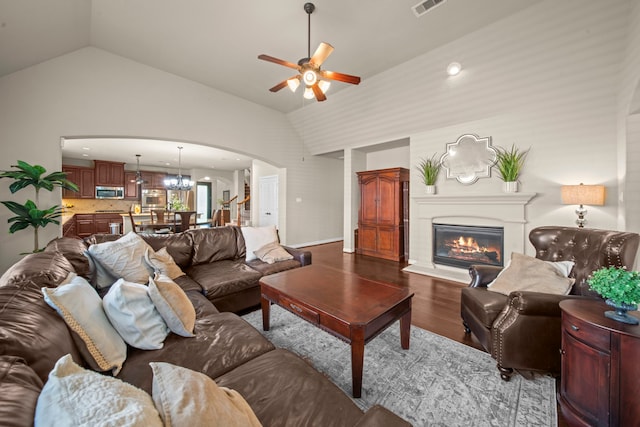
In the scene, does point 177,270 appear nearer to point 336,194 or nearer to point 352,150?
point 352,150

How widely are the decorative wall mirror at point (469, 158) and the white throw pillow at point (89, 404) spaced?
15.8ft

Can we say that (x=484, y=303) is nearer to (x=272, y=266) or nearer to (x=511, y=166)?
(x=272, y=266)

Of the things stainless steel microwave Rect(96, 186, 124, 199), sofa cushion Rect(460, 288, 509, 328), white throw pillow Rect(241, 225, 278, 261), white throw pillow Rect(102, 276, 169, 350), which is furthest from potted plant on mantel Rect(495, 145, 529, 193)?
stainless steel microwave Rect(96, 186, 124, 199)

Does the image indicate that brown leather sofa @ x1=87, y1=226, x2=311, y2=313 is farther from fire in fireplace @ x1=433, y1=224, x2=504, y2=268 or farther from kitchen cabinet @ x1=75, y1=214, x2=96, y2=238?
kitchen cabinet @ x1=75, y1=214, x2=96, y2=238

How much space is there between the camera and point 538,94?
336 centimetres

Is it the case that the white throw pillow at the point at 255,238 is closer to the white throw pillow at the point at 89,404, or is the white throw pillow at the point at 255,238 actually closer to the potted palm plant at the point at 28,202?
the potted palm plant at the point at 28,202

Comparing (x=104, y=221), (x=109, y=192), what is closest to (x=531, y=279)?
(x=104, y=221)

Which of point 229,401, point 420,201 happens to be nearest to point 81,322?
point 229,401

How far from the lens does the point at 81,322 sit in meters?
1.15

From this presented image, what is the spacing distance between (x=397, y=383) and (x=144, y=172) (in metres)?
10.4

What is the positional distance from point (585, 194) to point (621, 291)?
2522 mm

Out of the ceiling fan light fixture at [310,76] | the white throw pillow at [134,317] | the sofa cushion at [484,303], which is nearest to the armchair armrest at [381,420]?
the white throw pillow at [134,317]

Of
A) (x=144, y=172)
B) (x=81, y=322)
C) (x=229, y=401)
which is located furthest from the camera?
Answer: (x=144, y=172)

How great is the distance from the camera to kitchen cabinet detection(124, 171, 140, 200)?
839cm
